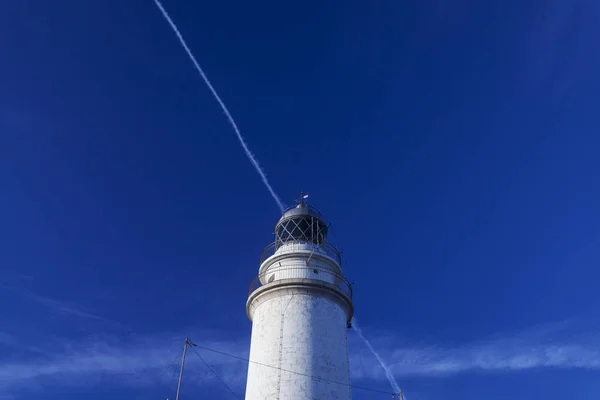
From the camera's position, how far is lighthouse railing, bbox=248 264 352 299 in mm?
24203

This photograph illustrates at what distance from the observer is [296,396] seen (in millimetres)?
20812

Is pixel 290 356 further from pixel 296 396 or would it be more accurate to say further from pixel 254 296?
pixel 254 296

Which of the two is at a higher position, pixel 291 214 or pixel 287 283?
pixel 291 214

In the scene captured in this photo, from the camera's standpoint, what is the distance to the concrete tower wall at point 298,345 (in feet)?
69.7

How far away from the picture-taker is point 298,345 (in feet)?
72.6

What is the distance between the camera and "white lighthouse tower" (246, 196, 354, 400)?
21422 millimetres

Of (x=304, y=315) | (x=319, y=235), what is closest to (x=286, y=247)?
(x=319, y=235)

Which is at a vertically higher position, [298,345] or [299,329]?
[299,329]

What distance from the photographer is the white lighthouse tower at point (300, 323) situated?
2142 centimetres

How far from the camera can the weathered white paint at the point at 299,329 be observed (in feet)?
70.1

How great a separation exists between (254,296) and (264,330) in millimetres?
2049

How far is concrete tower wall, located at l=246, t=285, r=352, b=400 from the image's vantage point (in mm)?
21250

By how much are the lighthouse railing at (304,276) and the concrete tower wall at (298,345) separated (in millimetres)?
532

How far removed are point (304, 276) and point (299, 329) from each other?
2716 millimetres
